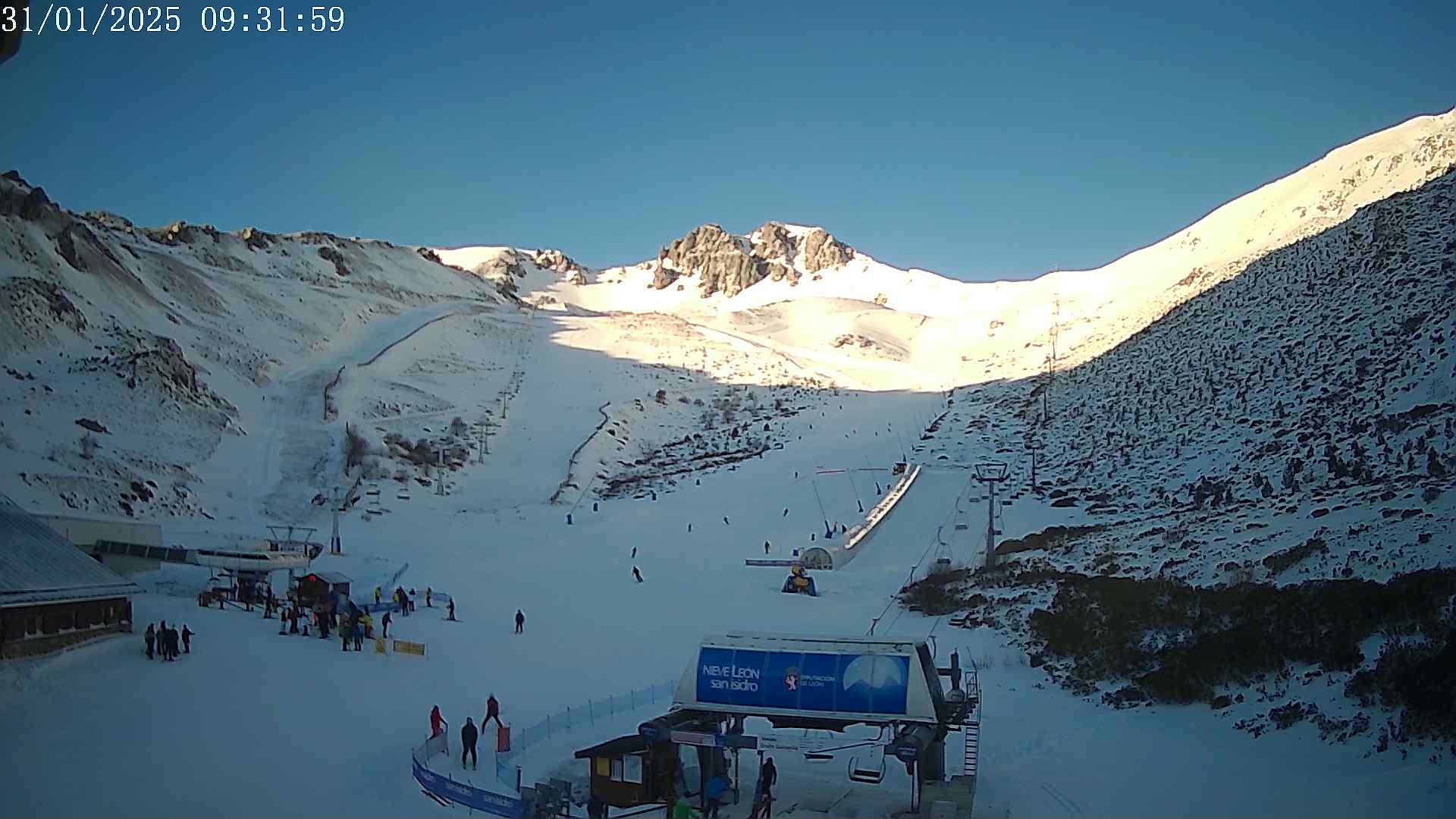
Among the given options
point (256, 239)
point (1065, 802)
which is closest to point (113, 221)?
point (256, 239)

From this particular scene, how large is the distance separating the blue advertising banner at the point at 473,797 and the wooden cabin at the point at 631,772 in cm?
116

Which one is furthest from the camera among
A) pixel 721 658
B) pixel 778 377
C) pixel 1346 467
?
pixel 778 377

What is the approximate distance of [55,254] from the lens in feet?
200

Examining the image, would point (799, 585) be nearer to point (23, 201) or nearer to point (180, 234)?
point (23, 201)

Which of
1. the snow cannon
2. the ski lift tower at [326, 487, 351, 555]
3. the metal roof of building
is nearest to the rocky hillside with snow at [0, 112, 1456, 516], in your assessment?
the ski lift tower at [326, 487, 351, 555]

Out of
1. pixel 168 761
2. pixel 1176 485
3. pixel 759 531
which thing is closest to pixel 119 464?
pixel 759 531

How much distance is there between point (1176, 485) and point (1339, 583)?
22.2m

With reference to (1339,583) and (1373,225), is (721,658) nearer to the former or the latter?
(1339,583)

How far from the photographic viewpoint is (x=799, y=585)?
34062mm

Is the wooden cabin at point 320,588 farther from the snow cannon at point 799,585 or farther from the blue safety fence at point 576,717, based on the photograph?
the snow cannon at point 799,585

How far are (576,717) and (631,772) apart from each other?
19.7 ft

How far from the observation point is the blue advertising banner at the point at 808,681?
14.9m

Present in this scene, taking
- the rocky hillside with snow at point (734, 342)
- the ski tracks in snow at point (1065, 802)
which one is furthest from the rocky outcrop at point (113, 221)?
the ski tracks in snow at point (1065, 802)

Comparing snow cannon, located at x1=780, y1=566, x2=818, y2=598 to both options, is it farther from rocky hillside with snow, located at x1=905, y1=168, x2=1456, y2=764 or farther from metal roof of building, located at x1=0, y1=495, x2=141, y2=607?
metal roof of building, located at x1=0, y1=495, x2=141, y2=607
